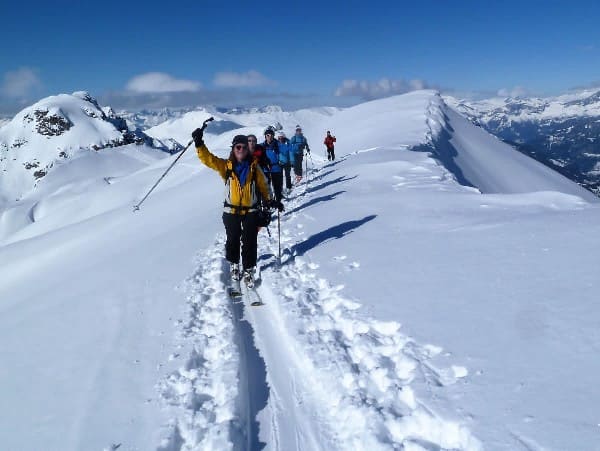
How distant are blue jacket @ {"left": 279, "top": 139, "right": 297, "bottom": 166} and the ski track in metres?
11.1

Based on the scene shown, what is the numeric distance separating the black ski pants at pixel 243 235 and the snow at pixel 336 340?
56 centimetres

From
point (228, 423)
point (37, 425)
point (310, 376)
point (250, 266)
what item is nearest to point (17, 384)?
point (37, 425)

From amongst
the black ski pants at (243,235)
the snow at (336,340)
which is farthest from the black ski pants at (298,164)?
the black ski pants at (243,235)

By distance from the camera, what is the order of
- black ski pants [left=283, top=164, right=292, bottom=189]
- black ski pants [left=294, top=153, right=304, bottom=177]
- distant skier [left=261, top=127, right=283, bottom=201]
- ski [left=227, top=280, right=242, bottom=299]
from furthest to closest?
black ski pants [left=294, top=153, right=304, bottom=177] < black ski pants [left=283, top=164, right=292, bottom=189] < distant skier [left=261, top=127, right=283, bottom=201] < ski [left=227, top=280, right=242, bottom=299]

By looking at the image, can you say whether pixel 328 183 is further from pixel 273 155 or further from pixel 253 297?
pixel 253 297

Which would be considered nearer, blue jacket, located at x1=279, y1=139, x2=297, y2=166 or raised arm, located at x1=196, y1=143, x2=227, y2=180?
raised arm, located at x1=196, y1=143, x2=227, y2=180

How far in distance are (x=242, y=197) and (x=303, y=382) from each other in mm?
3839

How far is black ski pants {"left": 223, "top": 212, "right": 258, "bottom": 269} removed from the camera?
793cm

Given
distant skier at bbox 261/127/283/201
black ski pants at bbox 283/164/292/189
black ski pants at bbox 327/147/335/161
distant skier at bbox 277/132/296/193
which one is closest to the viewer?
distant skier at bbox 261/127/283/201

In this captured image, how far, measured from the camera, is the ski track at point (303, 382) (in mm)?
3973

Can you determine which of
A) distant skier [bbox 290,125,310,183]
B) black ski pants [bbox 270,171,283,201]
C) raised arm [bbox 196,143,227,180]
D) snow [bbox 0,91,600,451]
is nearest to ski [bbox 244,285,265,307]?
snow [bbox 0,91,600,451]

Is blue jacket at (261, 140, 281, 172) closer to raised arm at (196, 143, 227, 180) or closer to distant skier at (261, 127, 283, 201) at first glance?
distant skier at (261, 127, 283, 201)

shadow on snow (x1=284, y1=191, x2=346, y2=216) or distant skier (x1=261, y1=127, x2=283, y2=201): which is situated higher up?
distant skier (x1=261, y1=127, x2=283, y2=201)

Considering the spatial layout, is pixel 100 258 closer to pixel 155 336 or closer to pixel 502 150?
pixel 155 336
